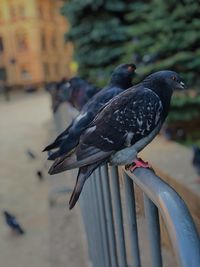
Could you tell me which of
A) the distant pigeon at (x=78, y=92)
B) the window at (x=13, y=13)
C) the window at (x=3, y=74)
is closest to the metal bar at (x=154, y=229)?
the distant pigeon at (x=78, y=92)

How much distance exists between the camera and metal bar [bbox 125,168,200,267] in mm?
997

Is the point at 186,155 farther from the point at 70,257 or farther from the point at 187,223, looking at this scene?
the point at 187,223

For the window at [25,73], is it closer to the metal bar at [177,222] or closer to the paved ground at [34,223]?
the paved ground at [34,223]

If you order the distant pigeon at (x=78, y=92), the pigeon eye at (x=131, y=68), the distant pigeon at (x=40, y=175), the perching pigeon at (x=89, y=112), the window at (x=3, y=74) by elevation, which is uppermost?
the pigeon eye at (x=131, y=68)

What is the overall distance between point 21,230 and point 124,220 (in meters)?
3.33

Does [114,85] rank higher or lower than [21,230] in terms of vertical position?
higher

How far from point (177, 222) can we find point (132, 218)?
1.93ft

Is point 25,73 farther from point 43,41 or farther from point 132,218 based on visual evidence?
point 132,218

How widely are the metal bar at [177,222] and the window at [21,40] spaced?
3583cm

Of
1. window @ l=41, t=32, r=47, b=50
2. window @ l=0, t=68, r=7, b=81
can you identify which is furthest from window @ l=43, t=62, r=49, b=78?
window @ l=0, t=68, r=7, b=81

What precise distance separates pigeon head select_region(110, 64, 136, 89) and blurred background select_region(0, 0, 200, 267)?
66 centimetres

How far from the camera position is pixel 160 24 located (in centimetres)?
778

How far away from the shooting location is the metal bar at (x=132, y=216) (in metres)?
1.63

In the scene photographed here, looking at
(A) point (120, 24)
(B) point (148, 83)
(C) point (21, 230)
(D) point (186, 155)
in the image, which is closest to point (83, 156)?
(B) point (148, 83)
